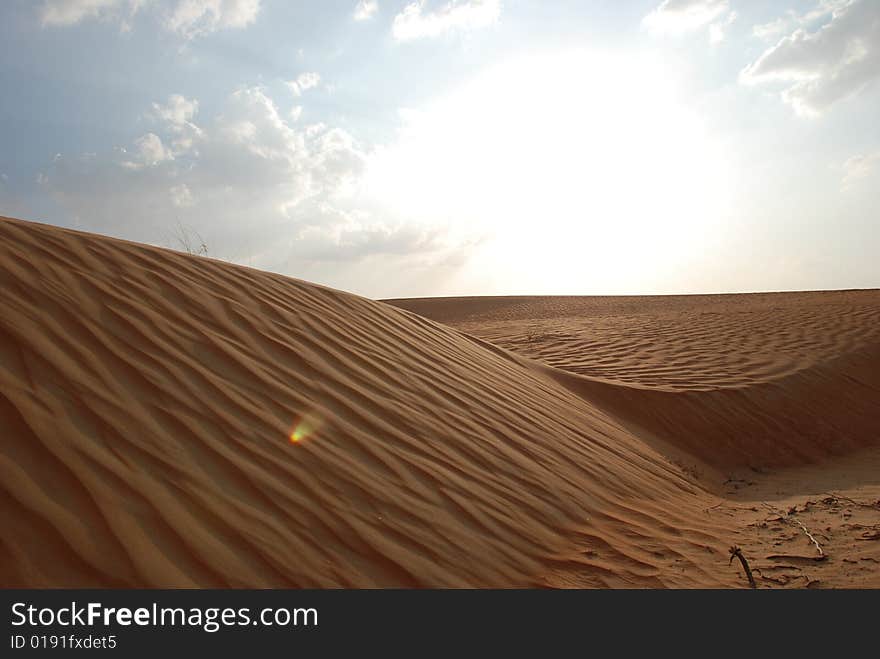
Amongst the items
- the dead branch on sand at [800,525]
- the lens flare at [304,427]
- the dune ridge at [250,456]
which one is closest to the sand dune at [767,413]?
the dead branch on sand at [800,525]

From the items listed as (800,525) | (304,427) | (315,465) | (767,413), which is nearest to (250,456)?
(315,465)

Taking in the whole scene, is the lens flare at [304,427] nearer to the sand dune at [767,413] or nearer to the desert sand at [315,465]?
the desert sand at [315,465]

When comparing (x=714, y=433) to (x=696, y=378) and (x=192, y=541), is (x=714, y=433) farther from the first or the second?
(x=192, y=541)

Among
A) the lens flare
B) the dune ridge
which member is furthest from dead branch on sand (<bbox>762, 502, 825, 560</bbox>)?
the lens flare

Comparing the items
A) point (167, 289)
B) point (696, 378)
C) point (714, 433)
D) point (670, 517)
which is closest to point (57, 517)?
point (167, 289)

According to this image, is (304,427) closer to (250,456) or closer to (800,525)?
(250,456)

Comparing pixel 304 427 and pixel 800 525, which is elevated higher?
pixel 304 427

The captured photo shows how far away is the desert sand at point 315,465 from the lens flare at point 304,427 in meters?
0.02

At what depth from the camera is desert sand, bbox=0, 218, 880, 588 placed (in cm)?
197

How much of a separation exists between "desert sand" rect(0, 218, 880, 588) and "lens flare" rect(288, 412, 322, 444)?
0.05 ft

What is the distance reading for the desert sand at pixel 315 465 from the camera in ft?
6.48

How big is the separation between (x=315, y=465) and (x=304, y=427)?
331 mm

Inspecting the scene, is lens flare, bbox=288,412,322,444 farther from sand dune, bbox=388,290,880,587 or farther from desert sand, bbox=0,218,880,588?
sand dune, bbox=388,290,880,587

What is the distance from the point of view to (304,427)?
2.92 m
